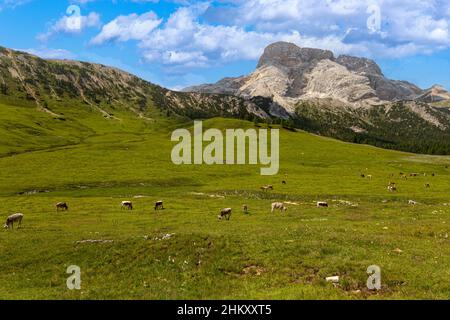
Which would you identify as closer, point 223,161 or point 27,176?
point 27,176

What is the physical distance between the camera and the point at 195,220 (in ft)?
165

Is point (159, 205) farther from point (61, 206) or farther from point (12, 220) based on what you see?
point (12, 220)

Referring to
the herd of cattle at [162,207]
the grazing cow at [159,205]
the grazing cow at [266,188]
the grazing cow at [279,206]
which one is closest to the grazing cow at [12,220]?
the herd of cattle at [162,207]

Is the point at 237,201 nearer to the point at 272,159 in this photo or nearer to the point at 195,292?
the point at 195,292

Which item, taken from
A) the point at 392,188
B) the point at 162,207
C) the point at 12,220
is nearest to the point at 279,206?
the point at 162,207

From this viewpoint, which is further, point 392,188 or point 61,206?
point 392,188

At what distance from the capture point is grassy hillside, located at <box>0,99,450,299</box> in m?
24.4

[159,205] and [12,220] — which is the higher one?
[12,220]

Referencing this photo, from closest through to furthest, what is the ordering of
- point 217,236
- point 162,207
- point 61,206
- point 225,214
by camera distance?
point 217,236 < point 225,214 < point 61,206 < point 162,207

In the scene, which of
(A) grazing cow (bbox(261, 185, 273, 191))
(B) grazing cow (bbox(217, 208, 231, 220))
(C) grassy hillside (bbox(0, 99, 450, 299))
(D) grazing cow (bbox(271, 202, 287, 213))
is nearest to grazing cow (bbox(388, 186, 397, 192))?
(C) grassy hillside (bbox(0, 99, 450, 299))

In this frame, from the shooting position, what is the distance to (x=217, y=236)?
3275 cm

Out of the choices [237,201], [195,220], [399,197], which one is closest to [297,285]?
[195,220]

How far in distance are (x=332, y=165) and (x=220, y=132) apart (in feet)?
215

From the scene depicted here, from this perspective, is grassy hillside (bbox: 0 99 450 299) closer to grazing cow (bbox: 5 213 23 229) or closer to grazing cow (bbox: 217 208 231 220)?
grazing cow (bbox: 217 208 231 220)
